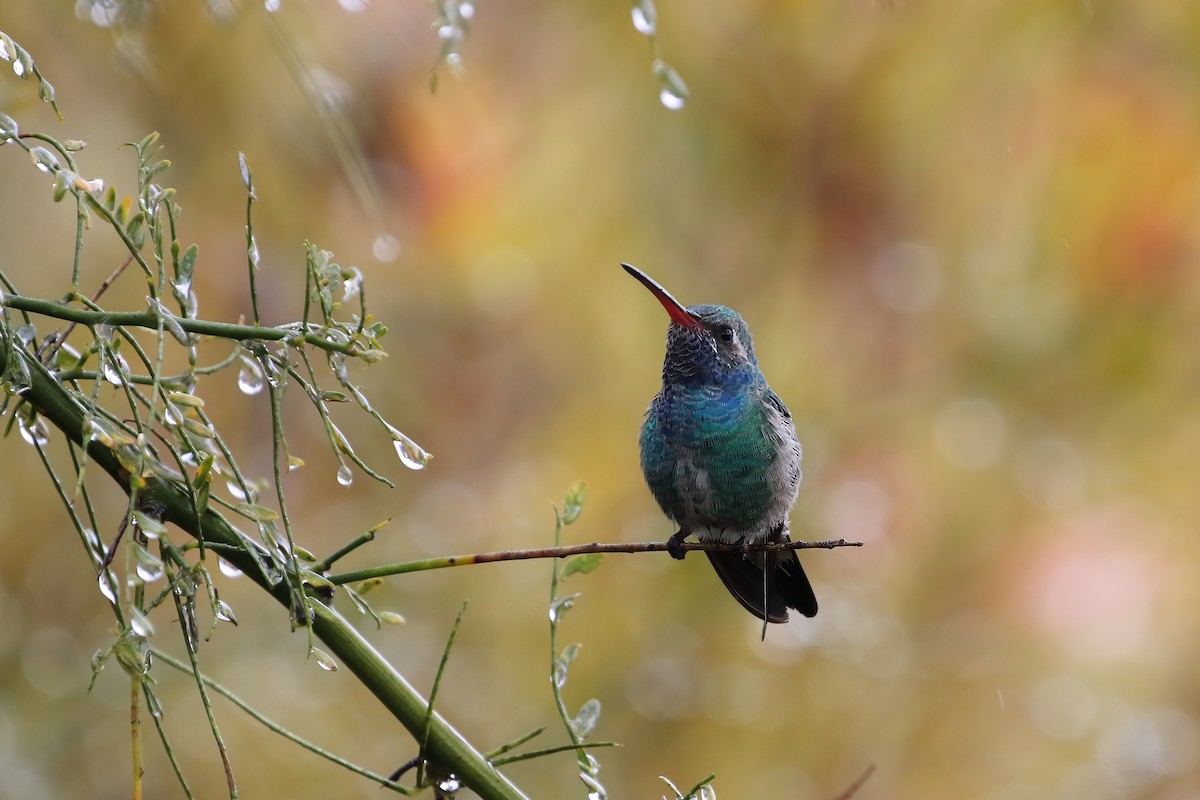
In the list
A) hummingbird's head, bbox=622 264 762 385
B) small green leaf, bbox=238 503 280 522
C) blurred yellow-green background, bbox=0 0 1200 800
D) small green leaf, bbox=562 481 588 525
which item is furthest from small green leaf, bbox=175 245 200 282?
blurred yellow-green background, bbox=0 0 1200 800

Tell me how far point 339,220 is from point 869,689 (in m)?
3.03

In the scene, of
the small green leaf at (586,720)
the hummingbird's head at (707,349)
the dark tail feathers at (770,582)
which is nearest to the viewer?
the small green leaf at (586,720)

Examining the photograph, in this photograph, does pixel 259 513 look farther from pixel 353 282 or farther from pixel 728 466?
pixel 728 466

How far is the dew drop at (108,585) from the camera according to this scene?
129 cm

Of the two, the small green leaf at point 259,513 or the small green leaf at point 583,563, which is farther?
the small green leaf at point 583,563

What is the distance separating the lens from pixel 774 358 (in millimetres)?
5555

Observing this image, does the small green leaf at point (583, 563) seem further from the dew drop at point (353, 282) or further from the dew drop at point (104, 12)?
the dew drop at point (104, 12)

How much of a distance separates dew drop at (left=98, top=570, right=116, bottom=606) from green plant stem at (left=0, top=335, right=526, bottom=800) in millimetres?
91

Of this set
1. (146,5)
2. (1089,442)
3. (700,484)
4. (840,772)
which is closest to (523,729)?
(840,772)

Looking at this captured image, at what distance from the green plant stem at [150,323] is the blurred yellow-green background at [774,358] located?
136 inches

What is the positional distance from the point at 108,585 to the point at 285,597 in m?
0.20

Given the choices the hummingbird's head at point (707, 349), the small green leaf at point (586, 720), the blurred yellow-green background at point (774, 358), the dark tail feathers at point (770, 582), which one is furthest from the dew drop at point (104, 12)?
the blurred yellow-green background at point (774, 358)

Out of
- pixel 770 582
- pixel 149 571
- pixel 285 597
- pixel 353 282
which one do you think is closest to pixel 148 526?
pixel 149 571

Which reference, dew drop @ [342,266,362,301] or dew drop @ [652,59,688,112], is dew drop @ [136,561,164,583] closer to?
dew drop @ [342,266,362,301]
